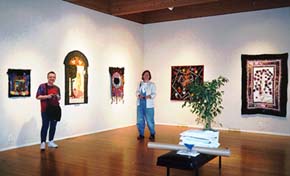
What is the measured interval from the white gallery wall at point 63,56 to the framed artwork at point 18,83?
75 millimetres

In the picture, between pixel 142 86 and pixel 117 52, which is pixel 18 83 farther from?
pixel 117 52

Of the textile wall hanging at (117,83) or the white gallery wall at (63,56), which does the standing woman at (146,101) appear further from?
the textile wall hanging at (117,83)

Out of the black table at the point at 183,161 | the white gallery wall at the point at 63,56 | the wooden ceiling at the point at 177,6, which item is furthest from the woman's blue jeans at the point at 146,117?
the black table at the point at 183,161

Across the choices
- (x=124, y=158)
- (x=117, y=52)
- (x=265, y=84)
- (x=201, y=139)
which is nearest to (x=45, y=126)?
(x=124, y=158)

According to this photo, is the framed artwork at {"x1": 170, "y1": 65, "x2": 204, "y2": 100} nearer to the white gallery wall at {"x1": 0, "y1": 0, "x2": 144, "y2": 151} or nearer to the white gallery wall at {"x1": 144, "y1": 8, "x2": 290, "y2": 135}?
the white gallery wall at {"x1": 144, "y1": 8, "x2": 290, "y2": 135}

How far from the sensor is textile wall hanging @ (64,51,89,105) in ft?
20.5

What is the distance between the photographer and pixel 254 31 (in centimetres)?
692

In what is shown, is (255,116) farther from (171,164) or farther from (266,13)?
(171,164)

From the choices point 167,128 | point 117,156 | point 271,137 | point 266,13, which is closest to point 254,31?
point 266,13

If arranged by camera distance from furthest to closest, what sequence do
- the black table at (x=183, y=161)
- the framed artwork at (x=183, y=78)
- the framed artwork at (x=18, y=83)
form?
the framed artwork at (x=183, y=78), the framed artwork at (x=18, y=83), the black table at (x=183, y=161)

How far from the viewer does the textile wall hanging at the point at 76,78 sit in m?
6.24

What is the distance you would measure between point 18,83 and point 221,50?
15.4 ft

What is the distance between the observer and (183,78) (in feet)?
25.9

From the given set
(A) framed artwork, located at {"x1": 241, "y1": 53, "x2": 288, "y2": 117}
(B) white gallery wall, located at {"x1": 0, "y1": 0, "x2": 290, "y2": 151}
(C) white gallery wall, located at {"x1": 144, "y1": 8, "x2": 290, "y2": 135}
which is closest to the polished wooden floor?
(B) white gallery wall, located at {"x1": 0, "y1": 0, "x2": 290, "y2": 151}
